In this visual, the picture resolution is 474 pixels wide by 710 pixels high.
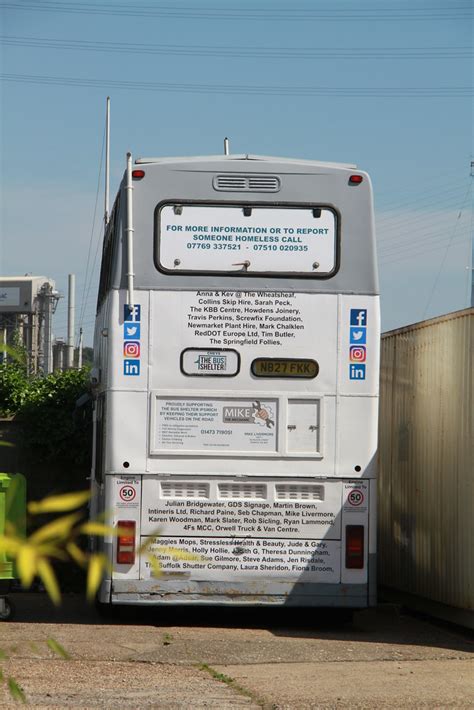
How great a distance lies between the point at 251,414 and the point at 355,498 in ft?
3.65

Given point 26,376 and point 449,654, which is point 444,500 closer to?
point 449,654

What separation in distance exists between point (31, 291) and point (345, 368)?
6470 cm

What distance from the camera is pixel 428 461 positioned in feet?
38.4

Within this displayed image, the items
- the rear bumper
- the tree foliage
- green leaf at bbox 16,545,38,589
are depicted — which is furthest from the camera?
the tree foliage

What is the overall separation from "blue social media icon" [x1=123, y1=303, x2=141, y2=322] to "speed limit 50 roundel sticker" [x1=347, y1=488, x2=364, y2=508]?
7.52ft

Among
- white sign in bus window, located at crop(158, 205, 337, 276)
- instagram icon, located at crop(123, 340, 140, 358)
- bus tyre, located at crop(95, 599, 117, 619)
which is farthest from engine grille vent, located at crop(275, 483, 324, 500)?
bus tyre, located at crop(95, 599, 117, 619)

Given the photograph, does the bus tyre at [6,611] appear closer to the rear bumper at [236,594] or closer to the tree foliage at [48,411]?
the rear bumper at [236,594]

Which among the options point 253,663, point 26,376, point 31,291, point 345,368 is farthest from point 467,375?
point 31,291

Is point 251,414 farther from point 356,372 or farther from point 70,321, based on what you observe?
point 70,321

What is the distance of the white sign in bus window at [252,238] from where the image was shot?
1015cm

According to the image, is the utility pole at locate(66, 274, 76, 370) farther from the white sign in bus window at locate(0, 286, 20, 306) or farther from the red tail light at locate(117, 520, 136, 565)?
the red tail light at locate(117, 520, 136, 565)

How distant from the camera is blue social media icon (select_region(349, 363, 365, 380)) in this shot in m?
Result: 10.1

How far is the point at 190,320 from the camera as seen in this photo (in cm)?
1009

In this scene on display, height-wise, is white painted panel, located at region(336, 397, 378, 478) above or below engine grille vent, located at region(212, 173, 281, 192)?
below
